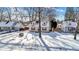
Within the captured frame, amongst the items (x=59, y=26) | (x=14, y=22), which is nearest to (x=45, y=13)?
(x=59, y=26)

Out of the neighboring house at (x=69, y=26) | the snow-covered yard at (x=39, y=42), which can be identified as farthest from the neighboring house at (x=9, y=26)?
the neighboring house at (x=69, y=26)

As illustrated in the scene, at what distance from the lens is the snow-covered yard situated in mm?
2311

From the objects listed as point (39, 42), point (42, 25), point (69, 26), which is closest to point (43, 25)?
point (42, 25)

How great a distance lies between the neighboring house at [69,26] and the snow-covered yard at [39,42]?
0.07m

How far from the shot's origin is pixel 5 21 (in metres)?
2.32

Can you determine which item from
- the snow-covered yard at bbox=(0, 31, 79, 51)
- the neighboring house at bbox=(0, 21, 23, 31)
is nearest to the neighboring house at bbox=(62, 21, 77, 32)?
the snow-covered yard at bbox=(0, 31, 79, 51)

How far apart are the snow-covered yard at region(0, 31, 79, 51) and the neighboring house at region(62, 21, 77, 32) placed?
0.07 meters

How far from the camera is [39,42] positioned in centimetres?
232

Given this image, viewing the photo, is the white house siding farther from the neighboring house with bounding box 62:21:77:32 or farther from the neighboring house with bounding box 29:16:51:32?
the neighboring house with bounding box 62:21:77:32

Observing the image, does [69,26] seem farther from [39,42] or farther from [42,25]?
[39,42]

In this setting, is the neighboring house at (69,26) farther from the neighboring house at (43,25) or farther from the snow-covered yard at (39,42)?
the neighboring house at (43,25)

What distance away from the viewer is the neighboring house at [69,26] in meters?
2.29
